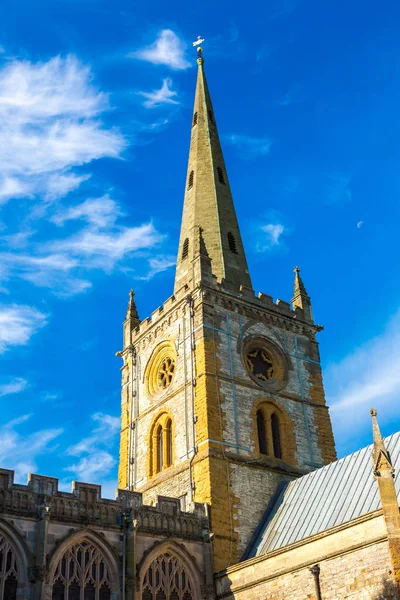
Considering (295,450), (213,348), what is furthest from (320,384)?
(213,348)

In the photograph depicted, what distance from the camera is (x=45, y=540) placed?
23.5 m

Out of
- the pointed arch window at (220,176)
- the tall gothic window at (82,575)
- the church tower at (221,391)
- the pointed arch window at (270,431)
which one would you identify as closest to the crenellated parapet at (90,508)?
the tall gothic window at (82,575)

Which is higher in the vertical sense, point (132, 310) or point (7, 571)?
point (132, 310)

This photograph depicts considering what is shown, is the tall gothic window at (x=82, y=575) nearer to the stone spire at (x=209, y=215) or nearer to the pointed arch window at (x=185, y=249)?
the stone spire at (x=209, y=215)

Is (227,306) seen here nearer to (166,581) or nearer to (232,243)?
(232,243)

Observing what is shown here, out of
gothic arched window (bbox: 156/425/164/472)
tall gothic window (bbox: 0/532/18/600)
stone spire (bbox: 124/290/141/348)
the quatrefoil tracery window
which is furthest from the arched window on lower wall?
tall gothic window (bbox: 0/532/18/600)

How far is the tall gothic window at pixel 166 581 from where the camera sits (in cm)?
2531

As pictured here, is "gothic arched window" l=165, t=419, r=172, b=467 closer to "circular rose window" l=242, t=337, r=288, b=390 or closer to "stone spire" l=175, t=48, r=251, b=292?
"circular rose window" l=242, t=337, r=288, b=390

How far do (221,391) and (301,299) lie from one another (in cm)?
890

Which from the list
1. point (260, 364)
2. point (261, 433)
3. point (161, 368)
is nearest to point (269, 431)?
point (261, 433)

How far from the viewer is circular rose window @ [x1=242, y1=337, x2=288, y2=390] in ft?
109

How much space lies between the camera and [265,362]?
34.3 m

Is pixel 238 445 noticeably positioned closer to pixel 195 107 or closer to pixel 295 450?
pixel 295 450

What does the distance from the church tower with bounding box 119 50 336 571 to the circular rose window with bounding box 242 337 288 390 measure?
5 cm
